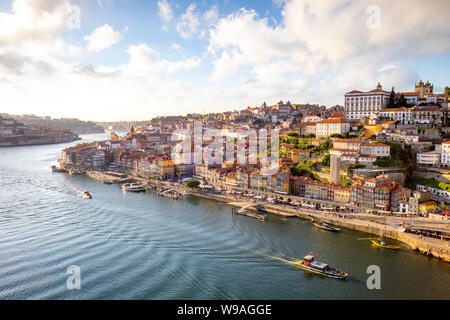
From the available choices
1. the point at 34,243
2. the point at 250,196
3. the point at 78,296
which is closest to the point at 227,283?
the point at 78,296

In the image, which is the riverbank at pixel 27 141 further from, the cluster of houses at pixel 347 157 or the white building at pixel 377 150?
the white building at pixel 377 150

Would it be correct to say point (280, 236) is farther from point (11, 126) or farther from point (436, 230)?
point (11, 126)

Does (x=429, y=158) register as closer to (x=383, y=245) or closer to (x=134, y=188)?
(x=383, y=245)

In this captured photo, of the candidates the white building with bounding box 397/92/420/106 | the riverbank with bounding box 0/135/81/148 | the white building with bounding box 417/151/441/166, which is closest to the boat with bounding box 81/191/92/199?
the white building with bounding box 417/151/441/166

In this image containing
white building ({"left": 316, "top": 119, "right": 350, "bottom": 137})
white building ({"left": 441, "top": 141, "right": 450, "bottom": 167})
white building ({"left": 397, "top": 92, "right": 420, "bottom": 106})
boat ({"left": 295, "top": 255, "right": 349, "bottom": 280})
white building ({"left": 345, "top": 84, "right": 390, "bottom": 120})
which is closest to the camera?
boat ({"left": 295, "top": 255, "right": 349, "bottom": 280})

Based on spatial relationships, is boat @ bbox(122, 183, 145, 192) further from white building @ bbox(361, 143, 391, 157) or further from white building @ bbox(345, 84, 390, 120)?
white building @ bbox(345, 84, 390, 120)

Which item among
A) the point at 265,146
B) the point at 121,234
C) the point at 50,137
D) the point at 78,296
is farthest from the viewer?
the point at 50,137
